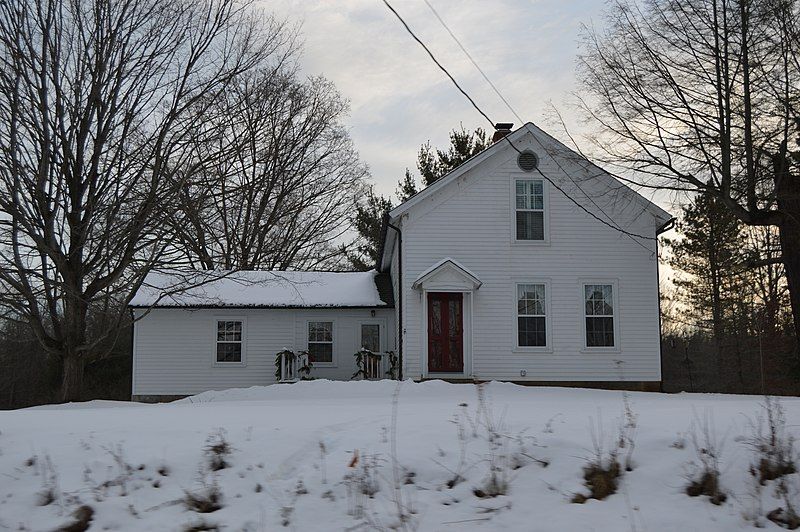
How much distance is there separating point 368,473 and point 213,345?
16.7m

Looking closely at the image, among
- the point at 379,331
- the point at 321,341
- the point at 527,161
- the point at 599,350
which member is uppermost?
the point at 527,161

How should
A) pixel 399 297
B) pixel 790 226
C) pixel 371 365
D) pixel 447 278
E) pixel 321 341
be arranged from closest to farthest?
pixel 790 226, pixel 447 278, pixel 399 297, pixel 371 365, pixel 321 341

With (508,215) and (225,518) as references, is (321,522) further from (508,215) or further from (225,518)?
(508,215)

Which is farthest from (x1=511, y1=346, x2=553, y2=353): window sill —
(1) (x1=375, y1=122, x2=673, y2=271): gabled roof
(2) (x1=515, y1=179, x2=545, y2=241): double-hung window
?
(1) (x1=375, y1=122, x2=673, y2=271): gabled roof

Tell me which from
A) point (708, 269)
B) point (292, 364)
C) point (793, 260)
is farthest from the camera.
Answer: point (708, 269)

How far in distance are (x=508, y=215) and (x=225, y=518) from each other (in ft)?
49.1

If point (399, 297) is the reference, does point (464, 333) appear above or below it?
below

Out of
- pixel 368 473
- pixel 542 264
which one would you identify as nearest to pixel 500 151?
pixel 542 264

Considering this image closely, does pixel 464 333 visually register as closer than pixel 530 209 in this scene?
Yes

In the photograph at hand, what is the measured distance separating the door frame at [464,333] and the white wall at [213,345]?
11.9ft

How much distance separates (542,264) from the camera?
67.4 ft

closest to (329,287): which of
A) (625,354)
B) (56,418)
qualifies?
(625,354)

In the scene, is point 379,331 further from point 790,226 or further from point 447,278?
point 790,226

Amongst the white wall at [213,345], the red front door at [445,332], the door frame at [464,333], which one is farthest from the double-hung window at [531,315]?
the white wall at [213,345]
